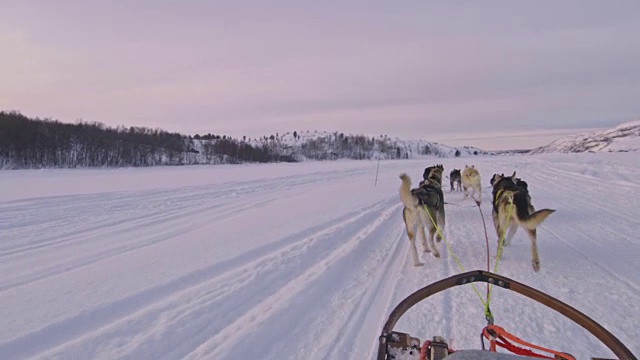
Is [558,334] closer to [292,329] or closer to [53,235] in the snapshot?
[292,329]

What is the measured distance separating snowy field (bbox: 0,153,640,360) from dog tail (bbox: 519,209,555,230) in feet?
2.00

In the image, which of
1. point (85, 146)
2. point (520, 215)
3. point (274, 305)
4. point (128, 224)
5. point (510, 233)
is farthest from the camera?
point (85, 146)

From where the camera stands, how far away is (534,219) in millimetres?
4785

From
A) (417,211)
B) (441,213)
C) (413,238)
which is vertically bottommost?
(413,238)

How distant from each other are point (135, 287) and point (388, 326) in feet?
12.4

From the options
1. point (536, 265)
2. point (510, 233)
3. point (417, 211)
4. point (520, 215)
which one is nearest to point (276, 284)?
point (417, 211)

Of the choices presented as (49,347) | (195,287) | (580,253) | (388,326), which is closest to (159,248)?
(195,287)

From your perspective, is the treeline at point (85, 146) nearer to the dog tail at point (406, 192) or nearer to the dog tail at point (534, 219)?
the dog tail at point (406, 192)

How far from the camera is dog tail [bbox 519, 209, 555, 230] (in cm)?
461

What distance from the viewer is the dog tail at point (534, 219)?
461 centimetres

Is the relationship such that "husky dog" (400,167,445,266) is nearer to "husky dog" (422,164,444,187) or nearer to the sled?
"husky dog" (422,164,444,187)

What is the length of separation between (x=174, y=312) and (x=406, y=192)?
315 cm

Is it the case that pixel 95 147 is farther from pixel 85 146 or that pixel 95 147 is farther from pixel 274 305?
pixel 274 305

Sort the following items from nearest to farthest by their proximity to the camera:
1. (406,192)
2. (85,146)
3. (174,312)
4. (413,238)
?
(174,312) → (406,192) → (413,238) → (85,146)
